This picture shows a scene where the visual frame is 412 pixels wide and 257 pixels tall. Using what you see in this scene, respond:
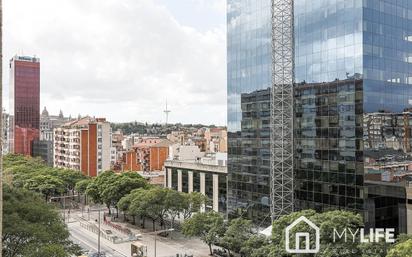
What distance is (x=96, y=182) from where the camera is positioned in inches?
2648

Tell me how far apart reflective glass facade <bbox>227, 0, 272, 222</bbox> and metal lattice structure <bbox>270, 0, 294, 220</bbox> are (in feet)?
9.61

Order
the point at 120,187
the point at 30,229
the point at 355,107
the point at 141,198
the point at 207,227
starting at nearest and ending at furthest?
the point at 30,229 → the point at 355,107 → the point at 207,227 → the point at 141,198 → the point at 120,187

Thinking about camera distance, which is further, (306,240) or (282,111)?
(282,111)

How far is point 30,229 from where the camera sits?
96.4 feet

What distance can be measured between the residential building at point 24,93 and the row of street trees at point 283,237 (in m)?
126

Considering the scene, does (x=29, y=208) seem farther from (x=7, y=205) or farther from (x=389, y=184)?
(x=389, y=184)

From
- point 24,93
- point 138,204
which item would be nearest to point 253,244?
point 138,204

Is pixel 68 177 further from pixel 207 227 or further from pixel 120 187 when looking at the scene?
pixel 207 227

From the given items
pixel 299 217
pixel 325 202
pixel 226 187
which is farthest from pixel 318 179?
pixel 226 187

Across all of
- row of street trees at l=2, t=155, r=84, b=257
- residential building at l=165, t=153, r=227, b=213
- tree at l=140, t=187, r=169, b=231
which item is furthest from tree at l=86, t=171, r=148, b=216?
row of street trees at l=2, t=155, r=84, b=257

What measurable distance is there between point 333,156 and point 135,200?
24.9m

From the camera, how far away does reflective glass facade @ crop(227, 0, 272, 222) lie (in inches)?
1959

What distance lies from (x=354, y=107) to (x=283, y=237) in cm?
1382

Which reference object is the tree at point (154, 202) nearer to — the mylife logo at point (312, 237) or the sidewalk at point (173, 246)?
the sidewalk at point (173, 246)
